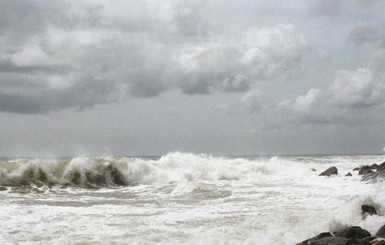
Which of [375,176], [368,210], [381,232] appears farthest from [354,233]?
[375,176]

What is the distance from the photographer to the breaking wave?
26.0 metres

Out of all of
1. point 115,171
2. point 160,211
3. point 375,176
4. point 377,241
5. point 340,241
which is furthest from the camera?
point 115,171

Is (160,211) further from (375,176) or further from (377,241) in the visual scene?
(375,176)

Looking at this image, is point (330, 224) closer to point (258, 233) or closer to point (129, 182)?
point (258, 233)

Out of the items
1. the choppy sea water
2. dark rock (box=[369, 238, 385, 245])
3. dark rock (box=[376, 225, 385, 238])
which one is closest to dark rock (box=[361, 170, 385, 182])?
the choppy sea water

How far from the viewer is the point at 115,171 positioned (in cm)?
2923

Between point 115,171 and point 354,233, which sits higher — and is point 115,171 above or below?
above

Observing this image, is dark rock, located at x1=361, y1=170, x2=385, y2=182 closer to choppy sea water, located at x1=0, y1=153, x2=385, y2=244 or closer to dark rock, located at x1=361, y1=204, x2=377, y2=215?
choppy sea water, located at x1=0, y1=153, x2=385, y2=244

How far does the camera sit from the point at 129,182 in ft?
92.3

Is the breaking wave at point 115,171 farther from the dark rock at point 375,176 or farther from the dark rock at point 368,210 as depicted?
the dark rock at point 368,210

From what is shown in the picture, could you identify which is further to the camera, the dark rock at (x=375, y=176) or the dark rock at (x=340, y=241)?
the dark rock at (x=375, y=176)

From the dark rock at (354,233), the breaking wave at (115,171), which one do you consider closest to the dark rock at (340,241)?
the dark rock at (354,233)

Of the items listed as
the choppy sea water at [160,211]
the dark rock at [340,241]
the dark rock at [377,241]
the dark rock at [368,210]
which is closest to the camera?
the dark rock at [377,241]

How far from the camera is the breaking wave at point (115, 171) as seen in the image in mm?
26047
